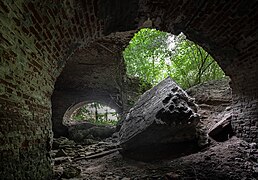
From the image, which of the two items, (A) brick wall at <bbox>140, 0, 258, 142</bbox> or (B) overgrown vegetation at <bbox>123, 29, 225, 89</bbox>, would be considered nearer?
(A) brick wall at <bbox>140, 0, 258, 142</bbox>

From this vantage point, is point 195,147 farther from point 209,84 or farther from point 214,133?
point 209,84

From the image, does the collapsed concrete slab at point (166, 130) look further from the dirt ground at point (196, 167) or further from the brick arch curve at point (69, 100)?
the brick arch curve at point (69, 100)

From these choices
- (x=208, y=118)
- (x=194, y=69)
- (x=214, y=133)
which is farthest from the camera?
(x=194, y=69)

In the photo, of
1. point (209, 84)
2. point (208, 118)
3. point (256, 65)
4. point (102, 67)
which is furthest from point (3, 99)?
point (102, 67)

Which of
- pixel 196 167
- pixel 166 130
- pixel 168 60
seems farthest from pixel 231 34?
pixel 168 60

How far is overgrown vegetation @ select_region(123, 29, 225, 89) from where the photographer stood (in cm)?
729

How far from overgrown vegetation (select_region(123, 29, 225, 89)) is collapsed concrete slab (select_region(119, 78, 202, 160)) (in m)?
4.01

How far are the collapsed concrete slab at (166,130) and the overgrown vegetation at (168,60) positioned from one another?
13.2 ft

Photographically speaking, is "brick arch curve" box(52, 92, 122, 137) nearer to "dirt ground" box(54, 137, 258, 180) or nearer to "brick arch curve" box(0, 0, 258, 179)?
"dirt ground" box(54, 137, 258, 180)

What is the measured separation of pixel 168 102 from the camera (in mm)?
3582

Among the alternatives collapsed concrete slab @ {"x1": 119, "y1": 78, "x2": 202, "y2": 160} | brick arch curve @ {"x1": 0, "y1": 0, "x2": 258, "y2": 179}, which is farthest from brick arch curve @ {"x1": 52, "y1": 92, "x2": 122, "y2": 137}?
brick arch curve @ {"x1": 0, "y1": 0, "x2": 258, "y2": 179}

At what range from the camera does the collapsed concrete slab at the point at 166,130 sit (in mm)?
3383

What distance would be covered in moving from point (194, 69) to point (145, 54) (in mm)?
3353

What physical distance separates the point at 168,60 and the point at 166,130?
21.5 feet
